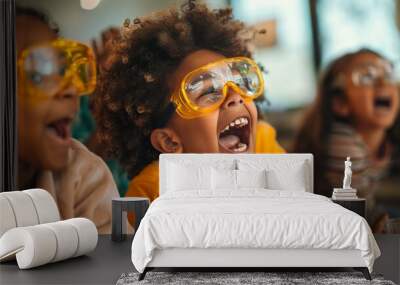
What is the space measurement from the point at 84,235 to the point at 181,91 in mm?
2422

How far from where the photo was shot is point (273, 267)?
5.59 meters

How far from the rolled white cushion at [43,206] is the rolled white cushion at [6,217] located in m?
0.31

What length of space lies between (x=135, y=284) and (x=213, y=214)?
30.1 inches

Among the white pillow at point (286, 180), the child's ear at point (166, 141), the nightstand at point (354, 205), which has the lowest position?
the nightstand at point (354, 205)

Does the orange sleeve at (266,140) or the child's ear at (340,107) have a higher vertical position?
the child's ear at (340,107)

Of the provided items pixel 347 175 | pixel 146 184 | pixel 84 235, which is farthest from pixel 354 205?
pixel 84 235

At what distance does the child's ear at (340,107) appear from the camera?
779cm

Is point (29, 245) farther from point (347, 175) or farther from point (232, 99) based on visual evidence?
point (347, 175)

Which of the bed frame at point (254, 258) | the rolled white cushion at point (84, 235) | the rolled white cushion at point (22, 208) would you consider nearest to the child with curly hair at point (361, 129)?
the bed frame at point (254, 258)

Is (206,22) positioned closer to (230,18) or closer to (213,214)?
(230,18)

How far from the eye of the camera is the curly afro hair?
25.5ft

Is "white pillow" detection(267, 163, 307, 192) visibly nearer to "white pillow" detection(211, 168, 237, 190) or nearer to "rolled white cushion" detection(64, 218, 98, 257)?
"white pillow" detection(211, 168, 237, 190)

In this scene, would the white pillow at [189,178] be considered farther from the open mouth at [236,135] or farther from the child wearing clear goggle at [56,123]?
the child wearing clear goggle at [56,123]

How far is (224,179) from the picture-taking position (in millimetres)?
6812
